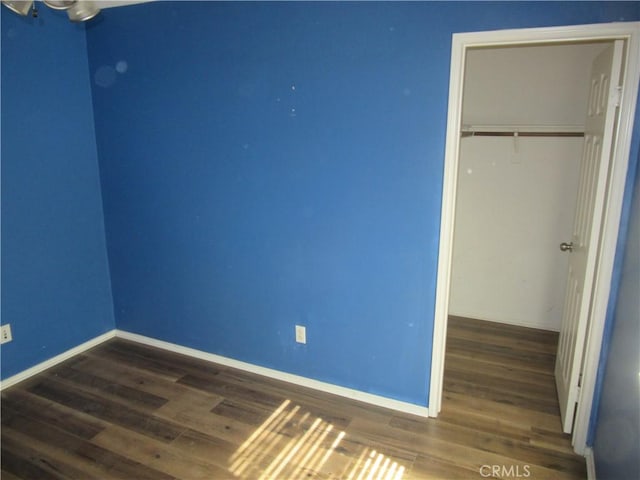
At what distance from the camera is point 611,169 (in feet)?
6.25

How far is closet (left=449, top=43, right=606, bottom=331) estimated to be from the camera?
329cm

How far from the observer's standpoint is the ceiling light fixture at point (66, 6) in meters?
2.18

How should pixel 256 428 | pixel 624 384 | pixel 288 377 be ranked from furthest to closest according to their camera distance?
pixel 288 377
pixel 256 428
pixel 624 384

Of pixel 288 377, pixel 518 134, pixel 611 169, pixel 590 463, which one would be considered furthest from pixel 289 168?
pixel 590 463

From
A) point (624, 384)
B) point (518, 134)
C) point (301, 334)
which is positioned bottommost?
point (301, 334)

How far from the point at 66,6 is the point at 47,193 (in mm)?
1236

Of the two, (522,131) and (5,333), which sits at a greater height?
(522,131)

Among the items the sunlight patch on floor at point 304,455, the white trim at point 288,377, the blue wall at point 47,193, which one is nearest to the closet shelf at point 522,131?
the white trim at point 288,377

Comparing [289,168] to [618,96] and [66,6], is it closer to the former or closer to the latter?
[66,6]

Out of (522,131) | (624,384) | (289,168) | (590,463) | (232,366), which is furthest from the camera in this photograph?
(522,131)

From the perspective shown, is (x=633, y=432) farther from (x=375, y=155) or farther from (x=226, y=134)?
(x=226, y=134)

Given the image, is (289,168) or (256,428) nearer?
(256,428)

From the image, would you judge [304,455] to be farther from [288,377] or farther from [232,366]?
[232,366]

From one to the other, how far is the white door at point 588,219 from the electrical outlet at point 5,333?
335cm
